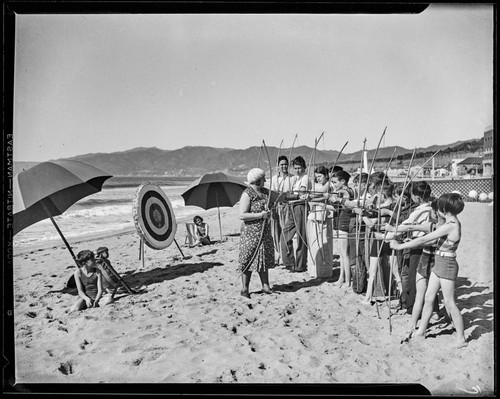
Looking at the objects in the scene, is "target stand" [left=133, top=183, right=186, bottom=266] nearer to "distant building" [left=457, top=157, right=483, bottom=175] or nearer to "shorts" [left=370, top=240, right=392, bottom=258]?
"shorts" [left=370, top=240, right=392, bottom=258]

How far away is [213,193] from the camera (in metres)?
4.88

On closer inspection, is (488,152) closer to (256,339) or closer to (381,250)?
(381,250)

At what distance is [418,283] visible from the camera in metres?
2.74

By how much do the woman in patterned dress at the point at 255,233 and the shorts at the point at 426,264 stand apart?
1.28 metres

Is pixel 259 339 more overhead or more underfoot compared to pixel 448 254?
more underfoot

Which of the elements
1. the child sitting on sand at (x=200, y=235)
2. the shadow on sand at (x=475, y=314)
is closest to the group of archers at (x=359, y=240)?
the shadow on sand at (x=475, y=314)

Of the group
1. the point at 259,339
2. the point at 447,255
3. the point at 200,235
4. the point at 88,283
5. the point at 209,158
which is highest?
the point at 209,158

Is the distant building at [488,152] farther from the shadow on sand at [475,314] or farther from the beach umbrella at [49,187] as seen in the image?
the beach umbrella at [49,187]

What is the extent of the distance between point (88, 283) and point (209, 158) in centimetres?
153

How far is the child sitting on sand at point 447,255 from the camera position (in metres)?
2.45

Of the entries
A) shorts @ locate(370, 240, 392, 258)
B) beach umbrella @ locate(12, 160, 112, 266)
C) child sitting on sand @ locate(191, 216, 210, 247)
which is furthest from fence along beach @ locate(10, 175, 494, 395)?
child sitting on sand @ locate(191, 216, 210, 247)

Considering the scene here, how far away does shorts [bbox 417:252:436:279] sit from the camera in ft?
8.75

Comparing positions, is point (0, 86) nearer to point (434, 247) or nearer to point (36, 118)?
point (36, 118)

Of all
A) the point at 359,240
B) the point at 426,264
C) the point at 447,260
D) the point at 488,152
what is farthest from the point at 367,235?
the point at 488,152
